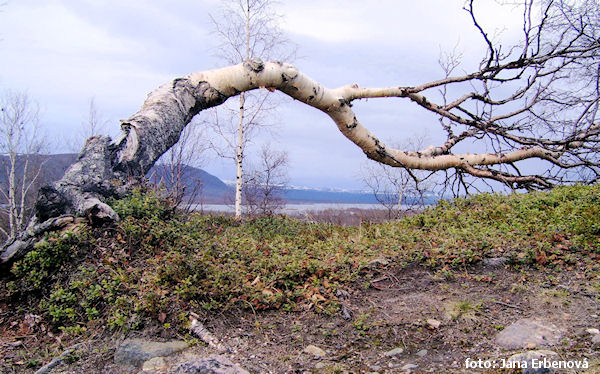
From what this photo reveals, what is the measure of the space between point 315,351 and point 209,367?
2.78ft

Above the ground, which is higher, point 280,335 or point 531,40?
point 531,40

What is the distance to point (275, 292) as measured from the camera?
3.72 meters

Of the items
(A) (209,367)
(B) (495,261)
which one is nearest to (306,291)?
(A) (209,367)

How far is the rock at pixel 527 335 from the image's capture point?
279cm

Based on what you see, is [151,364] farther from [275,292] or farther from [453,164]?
[453,164]

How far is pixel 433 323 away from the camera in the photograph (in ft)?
10.5

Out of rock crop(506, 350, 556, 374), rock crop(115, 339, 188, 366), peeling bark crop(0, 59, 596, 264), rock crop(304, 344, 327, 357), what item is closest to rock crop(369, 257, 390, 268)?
rock crop(304, 344, 327, 357)

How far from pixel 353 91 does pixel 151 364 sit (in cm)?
557

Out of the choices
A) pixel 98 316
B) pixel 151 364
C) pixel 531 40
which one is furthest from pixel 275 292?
pixel 531 40

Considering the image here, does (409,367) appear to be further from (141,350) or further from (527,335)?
(141,350)

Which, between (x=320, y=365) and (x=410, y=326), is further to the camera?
(x=410, y=326)

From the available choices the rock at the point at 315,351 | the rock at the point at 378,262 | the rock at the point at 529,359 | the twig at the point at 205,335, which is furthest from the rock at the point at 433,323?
the twig at the point at 205,335

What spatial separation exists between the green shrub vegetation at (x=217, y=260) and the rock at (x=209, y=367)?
0.55 metres

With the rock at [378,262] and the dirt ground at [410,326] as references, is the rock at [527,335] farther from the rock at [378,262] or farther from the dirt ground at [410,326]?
the rock at [378,262]
